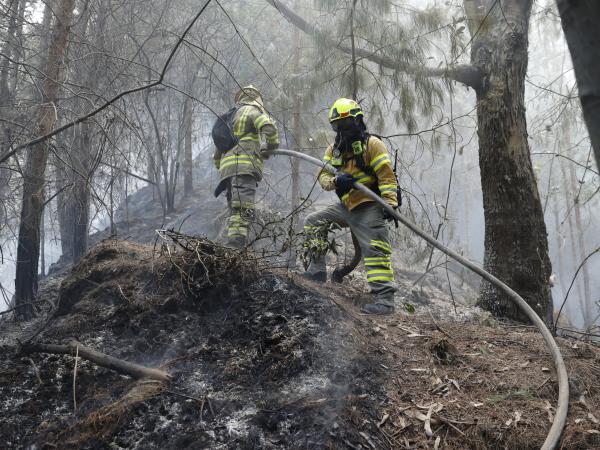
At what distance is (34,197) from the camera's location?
4457 millimetres

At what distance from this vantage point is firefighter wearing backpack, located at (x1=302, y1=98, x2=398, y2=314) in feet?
13.4

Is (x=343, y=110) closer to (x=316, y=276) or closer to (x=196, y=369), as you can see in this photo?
(x=316, y=276)

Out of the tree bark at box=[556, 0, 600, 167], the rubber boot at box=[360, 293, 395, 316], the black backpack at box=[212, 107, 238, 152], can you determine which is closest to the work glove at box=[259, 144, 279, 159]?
the black backpack at box=[212, 107, 238, 152]

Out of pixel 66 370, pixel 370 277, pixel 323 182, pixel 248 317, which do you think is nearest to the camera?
pixel 66 370

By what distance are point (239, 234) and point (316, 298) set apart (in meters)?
1.89

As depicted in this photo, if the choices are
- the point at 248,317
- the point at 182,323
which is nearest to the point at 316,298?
the point at 248,317

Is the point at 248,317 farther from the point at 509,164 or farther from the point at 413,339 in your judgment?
the point at 509,164

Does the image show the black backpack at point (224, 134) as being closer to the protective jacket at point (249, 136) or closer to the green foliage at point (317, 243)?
the protective jacket at point (249, 136)

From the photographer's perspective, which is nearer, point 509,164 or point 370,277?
point 370,277

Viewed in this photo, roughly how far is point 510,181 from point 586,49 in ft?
13.2

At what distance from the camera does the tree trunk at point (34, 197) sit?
447 cm

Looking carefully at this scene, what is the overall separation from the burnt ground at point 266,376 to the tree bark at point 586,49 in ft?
5.94

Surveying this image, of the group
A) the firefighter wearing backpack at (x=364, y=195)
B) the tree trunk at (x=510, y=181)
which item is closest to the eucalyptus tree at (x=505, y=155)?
the tree trunk at (x=510, y=181)

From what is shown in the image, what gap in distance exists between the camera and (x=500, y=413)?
2.39 metres
